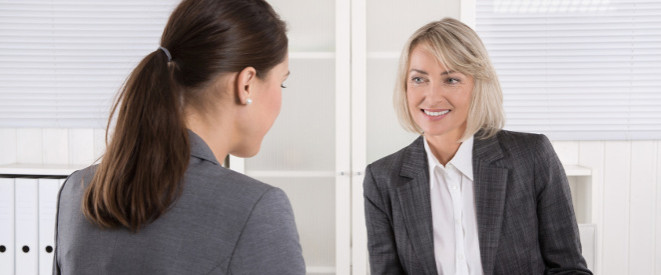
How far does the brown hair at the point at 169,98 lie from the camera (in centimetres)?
79

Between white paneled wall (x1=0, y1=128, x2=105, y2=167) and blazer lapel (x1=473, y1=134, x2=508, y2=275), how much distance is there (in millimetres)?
2070

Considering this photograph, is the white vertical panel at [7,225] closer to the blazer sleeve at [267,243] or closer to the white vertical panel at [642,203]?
the blazer sleeve at [267,243]

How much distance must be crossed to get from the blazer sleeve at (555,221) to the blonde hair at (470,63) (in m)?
0.15

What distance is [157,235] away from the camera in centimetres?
77

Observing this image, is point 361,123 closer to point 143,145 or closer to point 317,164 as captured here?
point 317,164

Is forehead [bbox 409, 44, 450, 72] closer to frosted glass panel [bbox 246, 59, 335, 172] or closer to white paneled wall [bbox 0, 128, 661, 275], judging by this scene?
frosted glass panel [bbox 246, 59, 335, 172]

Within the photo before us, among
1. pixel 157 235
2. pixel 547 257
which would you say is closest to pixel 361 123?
pixel 547 257

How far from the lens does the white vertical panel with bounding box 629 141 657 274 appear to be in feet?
10.0

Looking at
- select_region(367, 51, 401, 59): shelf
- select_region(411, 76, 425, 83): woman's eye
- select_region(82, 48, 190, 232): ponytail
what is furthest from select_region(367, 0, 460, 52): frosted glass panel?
select_region(82, 48, 190, 232): ponytail

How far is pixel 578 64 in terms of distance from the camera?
3014mm

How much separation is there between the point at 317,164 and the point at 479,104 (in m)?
1.23

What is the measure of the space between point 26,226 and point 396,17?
176 centimetres

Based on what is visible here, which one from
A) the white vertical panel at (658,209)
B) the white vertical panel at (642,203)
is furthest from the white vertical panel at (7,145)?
the white vertical panel at (658,209)

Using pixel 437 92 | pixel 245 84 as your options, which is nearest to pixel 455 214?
pixel 437 92
